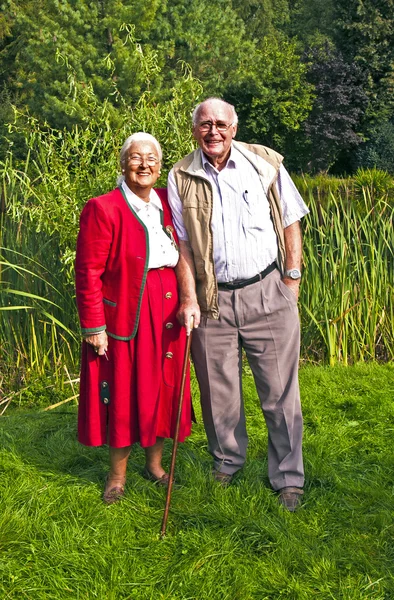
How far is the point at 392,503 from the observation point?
141 inches

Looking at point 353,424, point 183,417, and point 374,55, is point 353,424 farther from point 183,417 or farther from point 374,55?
point 374,55

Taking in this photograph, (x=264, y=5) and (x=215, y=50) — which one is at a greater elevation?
(x=264, y=5)

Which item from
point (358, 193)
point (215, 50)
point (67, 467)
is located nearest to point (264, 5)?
point (215, 50)

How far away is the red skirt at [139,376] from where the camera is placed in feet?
11.4

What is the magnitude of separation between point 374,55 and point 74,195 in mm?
26027

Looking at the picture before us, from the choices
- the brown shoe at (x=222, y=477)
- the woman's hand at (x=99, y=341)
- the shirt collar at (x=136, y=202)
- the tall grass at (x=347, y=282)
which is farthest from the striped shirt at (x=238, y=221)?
the tall grass at (x=347, y=282)

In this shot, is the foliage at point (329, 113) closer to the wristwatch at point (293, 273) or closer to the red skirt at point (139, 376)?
the wristwatch at point (293, 273)

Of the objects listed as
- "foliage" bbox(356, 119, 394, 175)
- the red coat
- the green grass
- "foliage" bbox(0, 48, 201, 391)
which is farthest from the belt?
"foliage" bbox(356, 119, 394, 175)

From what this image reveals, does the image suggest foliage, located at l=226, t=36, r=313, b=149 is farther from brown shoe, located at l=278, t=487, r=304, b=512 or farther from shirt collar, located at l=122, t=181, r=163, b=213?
brown shoe, located at l=278, t=487, r=304, b=512

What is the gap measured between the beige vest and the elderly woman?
0.39ft

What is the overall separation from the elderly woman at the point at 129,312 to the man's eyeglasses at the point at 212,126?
22 cm

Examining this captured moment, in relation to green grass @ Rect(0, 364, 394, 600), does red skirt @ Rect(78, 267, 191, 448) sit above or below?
above

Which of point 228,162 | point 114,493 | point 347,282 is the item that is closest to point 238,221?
point 228,162

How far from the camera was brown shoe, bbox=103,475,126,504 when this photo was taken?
3584 mm
